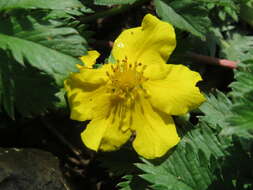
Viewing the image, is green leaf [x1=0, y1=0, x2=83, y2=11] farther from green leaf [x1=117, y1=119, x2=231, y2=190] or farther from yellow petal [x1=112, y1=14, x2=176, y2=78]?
green leaf [x1=117, y1=119, x2=231, y2=190]

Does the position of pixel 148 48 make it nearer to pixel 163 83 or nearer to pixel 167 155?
pixel 163 83

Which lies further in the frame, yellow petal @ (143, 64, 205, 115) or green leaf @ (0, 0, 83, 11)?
yellow petal @ (143, 64, 205, 115)

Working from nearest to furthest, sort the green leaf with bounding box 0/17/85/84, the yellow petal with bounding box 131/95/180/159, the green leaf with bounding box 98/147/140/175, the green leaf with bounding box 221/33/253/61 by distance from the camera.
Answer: the green leaf with bounding box 0/17/85/84 → the yellow petal with bounding box 131/95/180/159 → the green leaf with bounding box 98/147/140/175 → the green leaf with bounding box 221/33/253/61

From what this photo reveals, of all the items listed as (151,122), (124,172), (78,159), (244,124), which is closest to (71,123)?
(78,159)

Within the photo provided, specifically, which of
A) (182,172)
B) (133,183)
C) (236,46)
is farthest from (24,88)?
(236,46)

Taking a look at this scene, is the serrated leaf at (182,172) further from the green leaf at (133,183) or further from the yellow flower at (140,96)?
the green leaf at (133,183)

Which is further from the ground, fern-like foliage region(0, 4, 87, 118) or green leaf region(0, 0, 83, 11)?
green leaf region(0, 0, 83, 11)

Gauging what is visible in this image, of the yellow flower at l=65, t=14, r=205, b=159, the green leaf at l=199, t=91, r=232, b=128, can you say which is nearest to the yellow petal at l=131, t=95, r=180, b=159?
the yellow flower at l=65, t=14, r=205, b=159

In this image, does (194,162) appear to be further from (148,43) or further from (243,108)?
(148,43)
